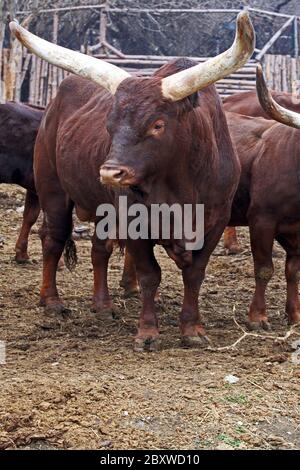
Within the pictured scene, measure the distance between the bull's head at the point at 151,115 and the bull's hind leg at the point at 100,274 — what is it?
1.68m

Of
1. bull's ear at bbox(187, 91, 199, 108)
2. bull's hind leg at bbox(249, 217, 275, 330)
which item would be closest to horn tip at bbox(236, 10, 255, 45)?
bull's ear at bbox(187, 91, 199, 108)

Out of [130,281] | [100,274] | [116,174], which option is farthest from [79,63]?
[130,281]

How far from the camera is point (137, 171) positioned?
4.82 m

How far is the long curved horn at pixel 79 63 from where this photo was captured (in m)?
5.29

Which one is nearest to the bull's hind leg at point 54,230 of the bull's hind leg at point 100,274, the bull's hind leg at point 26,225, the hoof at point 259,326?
the bull's hind leg at point 100,274

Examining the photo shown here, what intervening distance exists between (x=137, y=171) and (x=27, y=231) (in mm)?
4356

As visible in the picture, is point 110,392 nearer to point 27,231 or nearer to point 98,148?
point 98,148

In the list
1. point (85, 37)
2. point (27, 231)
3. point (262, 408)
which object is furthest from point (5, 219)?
point (85, 37)

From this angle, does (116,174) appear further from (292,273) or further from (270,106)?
(292,273)

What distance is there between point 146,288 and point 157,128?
44.8 inches

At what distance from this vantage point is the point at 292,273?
647cm

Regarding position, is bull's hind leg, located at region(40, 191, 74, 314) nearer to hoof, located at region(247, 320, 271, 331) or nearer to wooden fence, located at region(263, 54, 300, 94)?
hoof, located at region(247, 320, 271, 331)

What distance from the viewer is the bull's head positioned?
4762 mm

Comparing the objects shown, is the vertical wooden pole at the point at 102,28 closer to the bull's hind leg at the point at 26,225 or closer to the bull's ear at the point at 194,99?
the bull's hind leg at the point at 26,225
